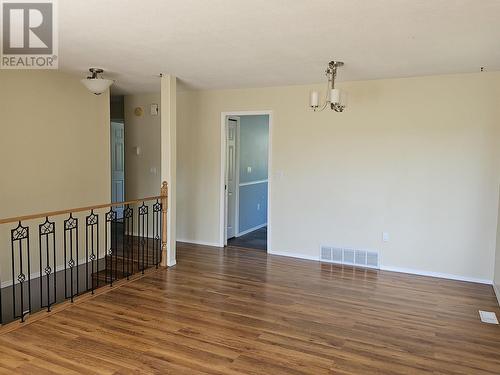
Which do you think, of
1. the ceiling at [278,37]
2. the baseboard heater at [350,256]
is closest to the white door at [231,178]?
the ceiling at [278,37]

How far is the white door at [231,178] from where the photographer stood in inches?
246

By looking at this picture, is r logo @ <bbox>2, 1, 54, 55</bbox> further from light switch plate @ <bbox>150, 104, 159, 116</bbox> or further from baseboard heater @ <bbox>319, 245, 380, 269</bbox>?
baseboard heater @ <bbox>319, 245, 380, 269</bbox>

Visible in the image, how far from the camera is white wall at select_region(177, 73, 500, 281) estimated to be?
14.5 ft

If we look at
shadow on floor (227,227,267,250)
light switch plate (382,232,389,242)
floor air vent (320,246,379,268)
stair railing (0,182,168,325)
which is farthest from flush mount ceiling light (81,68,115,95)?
light switch plate (382,232,389,242)

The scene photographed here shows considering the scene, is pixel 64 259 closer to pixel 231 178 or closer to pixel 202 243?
pixel 202 243

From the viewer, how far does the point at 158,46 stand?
349 centimetres

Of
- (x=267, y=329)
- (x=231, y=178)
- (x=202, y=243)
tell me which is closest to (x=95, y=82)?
(x=231, y=178)

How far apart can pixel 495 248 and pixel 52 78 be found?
18.3 ft

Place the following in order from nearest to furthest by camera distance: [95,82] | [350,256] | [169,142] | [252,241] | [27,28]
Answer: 1. [27,28]
2. [95,82]
3. [169,142]
4. [350,256]
5. [252,241]

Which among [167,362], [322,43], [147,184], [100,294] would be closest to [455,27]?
[322,43]

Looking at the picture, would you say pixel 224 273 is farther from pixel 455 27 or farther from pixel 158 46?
pixel 455 27

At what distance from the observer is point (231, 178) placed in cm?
650

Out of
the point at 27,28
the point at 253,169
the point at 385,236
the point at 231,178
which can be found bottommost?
the point at 385,236

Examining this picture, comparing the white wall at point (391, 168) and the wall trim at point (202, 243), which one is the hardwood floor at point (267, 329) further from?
the wall trim at point (202, 243)
